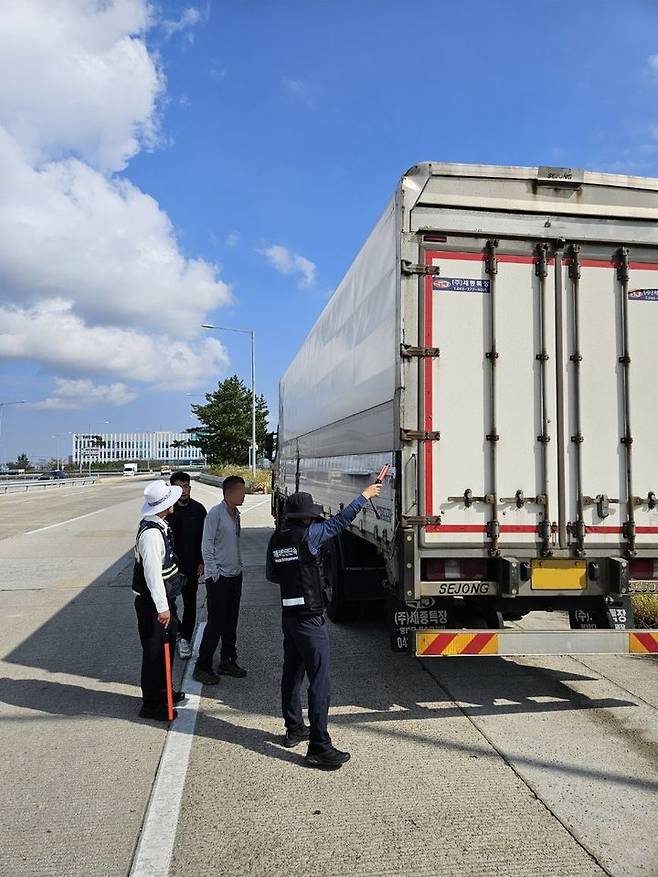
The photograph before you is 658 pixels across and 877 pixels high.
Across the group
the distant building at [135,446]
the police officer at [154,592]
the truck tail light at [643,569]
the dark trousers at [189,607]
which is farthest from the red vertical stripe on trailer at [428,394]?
the distant building at [135,446]

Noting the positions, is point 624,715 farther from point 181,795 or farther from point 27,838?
point 27,838

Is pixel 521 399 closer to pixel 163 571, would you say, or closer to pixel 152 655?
pixel 163 571

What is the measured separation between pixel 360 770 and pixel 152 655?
1765 millimetres

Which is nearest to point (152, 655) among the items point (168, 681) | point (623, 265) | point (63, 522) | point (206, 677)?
point (168, 681)

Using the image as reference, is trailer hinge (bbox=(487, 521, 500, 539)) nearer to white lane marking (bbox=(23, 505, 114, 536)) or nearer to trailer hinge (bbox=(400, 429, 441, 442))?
trailer hinge (bbox=(400, 429, 441, 442))

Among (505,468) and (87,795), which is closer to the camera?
(87,795)

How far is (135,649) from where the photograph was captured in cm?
688

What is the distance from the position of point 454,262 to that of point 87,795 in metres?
4.02

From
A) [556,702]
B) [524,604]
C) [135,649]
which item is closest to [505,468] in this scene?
[524,604]

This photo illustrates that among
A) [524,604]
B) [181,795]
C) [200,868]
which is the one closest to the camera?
[200,868]

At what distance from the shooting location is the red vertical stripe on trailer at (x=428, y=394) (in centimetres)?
468

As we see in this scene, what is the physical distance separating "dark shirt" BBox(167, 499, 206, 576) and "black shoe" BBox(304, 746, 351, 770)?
2795mm

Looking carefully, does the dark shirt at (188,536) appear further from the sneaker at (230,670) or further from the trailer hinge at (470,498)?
the trailer hinge at (470,498)

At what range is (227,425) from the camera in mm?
55250
